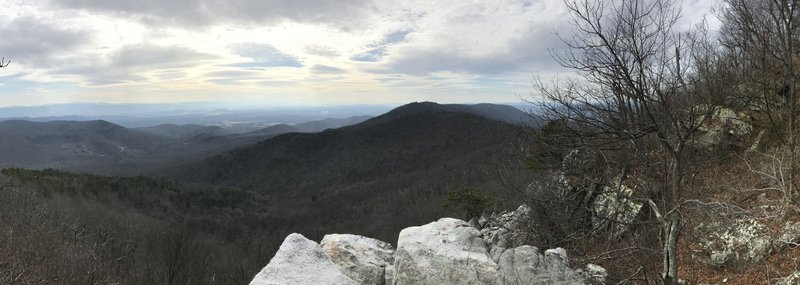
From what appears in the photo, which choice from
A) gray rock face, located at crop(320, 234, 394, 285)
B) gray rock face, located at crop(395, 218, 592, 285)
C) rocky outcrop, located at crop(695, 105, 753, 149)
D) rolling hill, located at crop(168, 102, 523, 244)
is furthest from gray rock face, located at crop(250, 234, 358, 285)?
rolling hill, located at crop(168, 102, 523, 244)

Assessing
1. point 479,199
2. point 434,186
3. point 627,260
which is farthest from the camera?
point 434,186

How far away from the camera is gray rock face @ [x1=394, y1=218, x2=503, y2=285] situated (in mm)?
12727

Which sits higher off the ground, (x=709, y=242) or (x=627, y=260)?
(x=709, y=242)

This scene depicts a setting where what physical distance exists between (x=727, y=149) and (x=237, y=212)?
378ft

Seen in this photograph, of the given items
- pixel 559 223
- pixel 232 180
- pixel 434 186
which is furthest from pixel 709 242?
pixel 232 180

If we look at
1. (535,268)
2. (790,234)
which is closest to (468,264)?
(535,268)

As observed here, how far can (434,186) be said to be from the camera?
9825 centimetres

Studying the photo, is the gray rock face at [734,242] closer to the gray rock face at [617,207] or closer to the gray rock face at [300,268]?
the gray rock face at [617,207]

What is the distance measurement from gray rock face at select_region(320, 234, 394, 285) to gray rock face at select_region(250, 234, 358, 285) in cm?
92

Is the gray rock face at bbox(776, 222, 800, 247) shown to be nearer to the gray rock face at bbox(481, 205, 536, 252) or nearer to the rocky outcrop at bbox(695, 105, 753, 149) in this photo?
the rocky outcrop at bbox(695, 105, 753, 149)

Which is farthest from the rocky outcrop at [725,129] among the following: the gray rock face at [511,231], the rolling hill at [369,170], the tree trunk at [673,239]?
the rolling hill at [369,170]

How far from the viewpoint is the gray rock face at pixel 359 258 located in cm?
1408

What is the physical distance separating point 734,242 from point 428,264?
8934 millimetres

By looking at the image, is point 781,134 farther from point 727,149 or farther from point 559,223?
point 559,223
